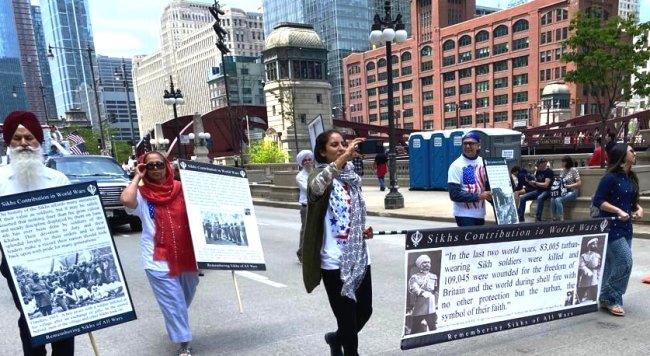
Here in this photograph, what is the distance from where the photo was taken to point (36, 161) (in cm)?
319

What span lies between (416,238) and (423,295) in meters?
0.48

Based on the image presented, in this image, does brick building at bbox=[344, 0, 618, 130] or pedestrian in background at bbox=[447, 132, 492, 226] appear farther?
brick building at bbox=[344, 0, 618, 130]

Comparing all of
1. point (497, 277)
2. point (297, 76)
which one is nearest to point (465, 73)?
point (297, 76)

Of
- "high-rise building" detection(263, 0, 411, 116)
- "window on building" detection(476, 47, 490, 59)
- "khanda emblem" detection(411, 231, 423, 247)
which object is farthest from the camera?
"high-rise building" detection(263, 0, 411, 116)

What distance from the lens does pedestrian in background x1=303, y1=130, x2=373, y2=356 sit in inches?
121

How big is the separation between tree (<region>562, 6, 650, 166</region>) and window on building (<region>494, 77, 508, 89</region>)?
81.9m

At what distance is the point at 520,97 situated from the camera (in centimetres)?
8919

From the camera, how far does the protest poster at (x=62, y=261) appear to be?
3.00 m

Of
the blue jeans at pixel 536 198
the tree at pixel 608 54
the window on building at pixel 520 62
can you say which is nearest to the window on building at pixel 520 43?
the window on building at pixel 520 62

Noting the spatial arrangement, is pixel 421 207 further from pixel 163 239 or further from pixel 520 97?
pixel 520 97

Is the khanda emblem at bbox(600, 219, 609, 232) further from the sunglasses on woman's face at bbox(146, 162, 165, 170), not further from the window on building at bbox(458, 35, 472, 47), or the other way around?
the window on building at bbox(458, 35, 472, 47)

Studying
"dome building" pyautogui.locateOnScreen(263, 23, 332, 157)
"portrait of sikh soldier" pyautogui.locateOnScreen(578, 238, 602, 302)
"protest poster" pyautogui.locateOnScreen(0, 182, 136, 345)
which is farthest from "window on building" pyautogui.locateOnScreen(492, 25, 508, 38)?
"protest poster" pyautogui.locateOnScreen(0, 182, 136, 345)

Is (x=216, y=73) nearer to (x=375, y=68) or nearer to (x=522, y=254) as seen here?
(x=375, y=68)

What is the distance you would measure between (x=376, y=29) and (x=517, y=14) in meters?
88.7
